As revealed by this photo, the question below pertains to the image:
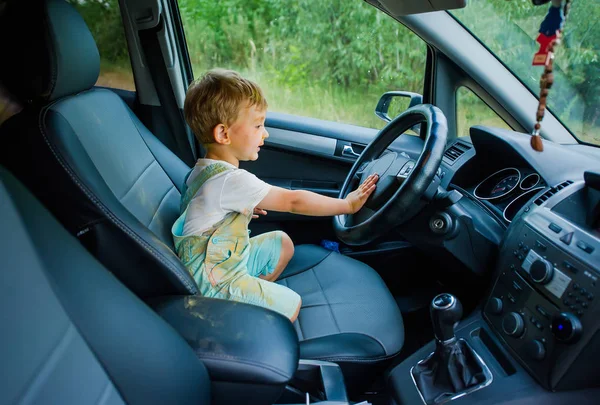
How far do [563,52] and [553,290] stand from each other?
69cm

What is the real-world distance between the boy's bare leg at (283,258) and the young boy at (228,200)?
201 mm

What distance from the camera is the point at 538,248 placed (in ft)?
4.34

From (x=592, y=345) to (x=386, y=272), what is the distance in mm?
952

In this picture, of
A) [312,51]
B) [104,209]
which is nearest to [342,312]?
[104,209]

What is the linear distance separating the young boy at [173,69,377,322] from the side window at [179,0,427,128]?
906 mm

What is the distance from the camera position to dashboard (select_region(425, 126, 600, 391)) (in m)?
1.19

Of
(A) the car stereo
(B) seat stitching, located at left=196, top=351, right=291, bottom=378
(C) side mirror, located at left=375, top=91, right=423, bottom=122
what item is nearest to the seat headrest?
(B) seat stitching, located at left=196, top=351, right=291, bottom=378

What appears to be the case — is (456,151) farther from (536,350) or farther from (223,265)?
(223,265)

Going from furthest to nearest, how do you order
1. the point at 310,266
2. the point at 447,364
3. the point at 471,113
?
1. the point at 471,113
2. the point at 310,266
3. the point at 447,364

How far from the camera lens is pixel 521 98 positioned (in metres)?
1.79

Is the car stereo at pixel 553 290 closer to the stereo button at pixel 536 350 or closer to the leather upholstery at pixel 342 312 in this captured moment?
the stereo button at pixel 536 350

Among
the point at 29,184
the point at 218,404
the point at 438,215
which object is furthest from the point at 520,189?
the point at 29,184

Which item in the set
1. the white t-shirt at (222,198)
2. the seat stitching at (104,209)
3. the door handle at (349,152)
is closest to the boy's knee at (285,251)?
the white t-shirt at (222,198)

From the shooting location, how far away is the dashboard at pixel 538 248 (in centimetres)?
119
